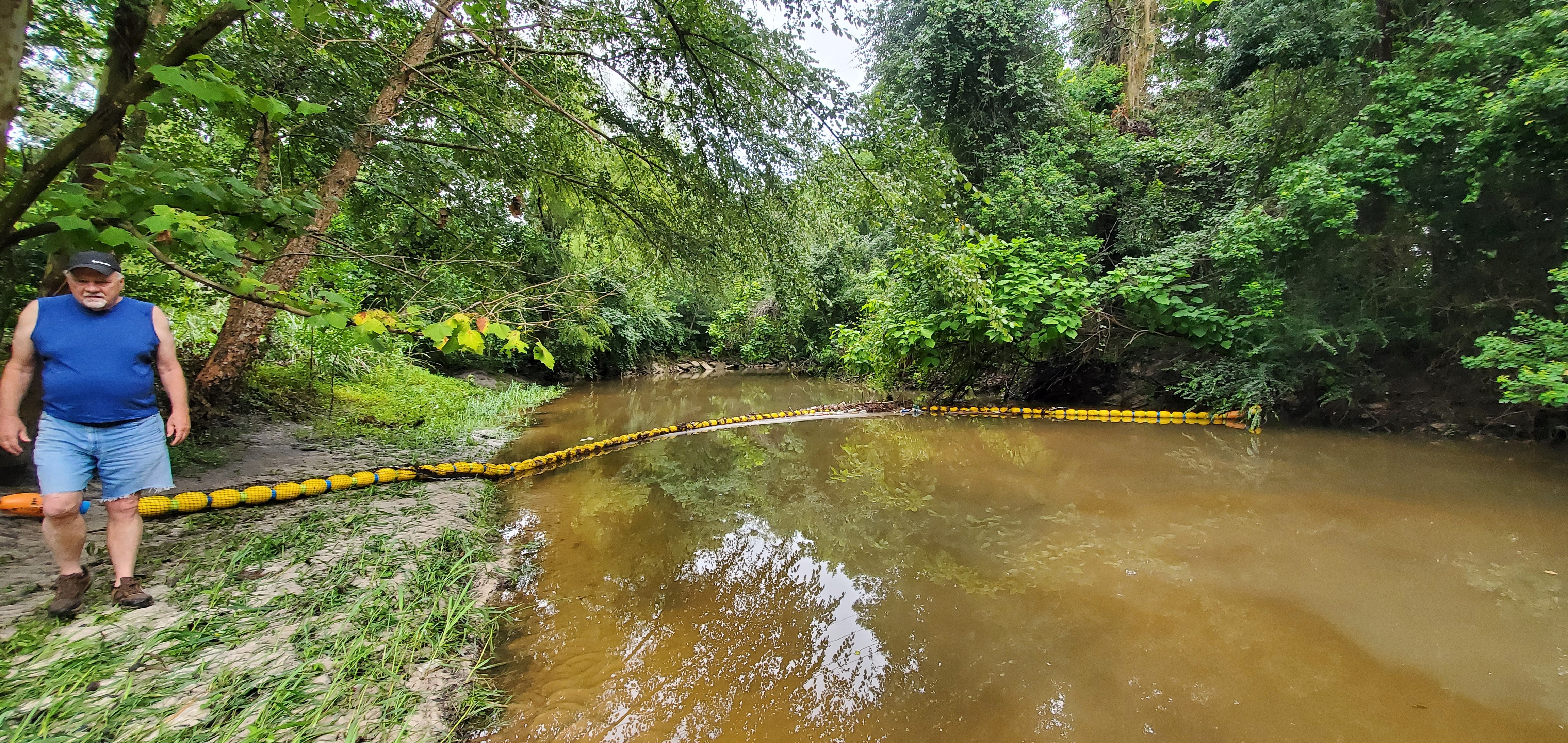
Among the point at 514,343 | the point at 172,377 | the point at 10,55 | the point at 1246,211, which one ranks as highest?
the point at 1246,211

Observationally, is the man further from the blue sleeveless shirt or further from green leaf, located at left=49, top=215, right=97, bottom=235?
green leaf, located at left=49, top=215, right=97, bottom=235

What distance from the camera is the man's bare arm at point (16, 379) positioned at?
194cm

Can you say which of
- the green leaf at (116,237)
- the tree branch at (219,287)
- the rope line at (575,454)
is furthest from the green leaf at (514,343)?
the rope line at (575,454)

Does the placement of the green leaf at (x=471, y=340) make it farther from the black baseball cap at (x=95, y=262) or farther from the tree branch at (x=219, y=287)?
the black baseball cap at (x=95, y=262)

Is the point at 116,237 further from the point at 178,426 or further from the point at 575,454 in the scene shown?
the point at 575,454

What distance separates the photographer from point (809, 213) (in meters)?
5.16

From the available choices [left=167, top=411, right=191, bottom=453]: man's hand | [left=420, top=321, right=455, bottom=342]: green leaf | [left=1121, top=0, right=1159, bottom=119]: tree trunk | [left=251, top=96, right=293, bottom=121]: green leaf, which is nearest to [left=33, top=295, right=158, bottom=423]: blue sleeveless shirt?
[left=167, top=411, right=191, bottom=453]: man's hand

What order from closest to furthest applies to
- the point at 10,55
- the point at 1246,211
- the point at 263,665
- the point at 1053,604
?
the point at 10,55, the point at 263,665, the point at 1053,604, the point at 1246,211

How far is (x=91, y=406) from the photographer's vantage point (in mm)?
2016

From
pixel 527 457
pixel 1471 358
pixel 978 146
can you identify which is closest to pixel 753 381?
pixel 978 146

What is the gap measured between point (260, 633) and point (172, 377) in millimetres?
1092

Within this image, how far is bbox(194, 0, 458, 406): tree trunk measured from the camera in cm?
406

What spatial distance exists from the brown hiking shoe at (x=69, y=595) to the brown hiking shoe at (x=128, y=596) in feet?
0.28

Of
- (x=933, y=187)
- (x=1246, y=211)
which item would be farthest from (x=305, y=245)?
(x=1246, y=211)
